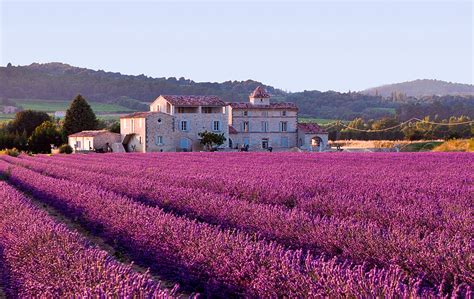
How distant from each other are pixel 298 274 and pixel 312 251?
6.12 ft

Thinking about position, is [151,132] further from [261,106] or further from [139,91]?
[139,91]

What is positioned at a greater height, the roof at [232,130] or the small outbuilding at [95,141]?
the roof at [232,130]

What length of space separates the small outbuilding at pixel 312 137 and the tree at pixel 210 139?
8215mm

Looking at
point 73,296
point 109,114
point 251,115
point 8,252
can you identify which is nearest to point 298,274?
point 73,296

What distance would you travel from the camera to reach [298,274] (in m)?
3.95

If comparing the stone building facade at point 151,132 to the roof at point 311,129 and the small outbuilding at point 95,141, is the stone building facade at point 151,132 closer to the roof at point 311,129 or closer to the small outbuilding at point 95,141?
the small outbuilding at point 95,141

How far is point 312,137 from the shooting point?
52.9 m

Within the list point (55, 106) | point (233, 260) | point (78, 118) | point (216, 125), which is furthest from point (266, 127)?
point (55, 106)

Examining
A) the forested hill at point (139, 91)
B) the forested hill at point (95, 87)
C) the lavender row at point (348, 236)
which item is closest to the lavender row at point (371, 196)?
the lavender row at point (348, 236)

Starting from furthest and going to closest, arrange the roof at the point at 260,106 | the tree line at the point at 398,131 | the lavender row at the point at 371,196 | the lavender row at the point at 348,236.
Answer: the tree line at the point at 398,131, the roof at the point at 260,106, the lavender row at the point at 371,196, the lavender row at the point at 348,236

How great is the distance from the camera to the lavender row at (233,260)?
11.9ft

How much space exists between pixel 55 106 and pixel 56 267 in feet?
425

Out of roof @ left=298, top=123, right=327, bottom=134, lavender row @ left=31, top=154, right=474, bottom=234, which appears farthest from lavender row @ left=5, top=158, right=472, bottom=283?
roof @ left=298, top=123, right=327, bottom=134

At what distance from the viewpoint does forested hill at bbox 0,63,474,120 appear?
445 ft
